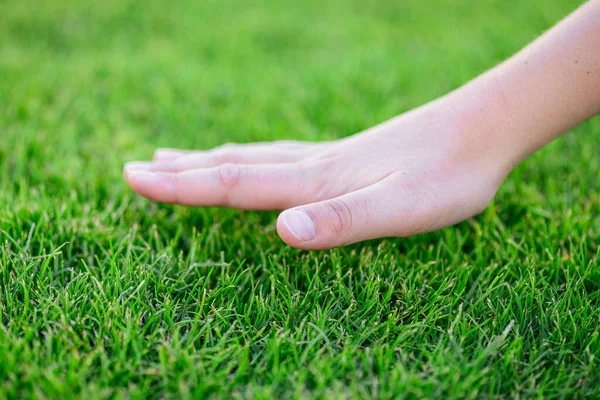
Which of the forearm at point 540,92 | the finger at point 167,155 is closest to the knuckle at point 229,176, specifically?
the finger at point 167,155

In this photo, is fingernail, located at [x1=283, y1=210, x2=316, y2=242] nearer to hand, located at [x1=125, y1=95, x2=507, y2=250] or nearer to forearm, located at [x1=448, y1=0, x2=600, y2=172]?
hand, located at [x1=125, y1=95, x2=507, y2=250]

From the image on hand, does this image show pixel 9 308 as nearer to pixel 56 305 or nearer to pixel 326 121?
pixel 56 305

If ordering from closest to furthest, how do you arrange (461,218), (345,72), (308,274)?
(308,274)
(461,218)
(345,72)

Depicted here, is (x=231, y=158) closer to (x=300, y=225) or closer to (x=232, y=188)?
(x=232, y=188)

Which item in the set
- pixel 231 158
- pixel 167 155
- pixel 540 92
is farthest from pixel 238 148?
pixel 540 92

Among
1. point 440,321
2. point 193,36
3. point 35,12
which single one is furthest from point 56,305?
point 35,12

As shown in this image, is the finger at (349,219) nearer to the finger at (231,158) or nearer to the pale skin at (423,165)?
the pale skin at (423,165)
